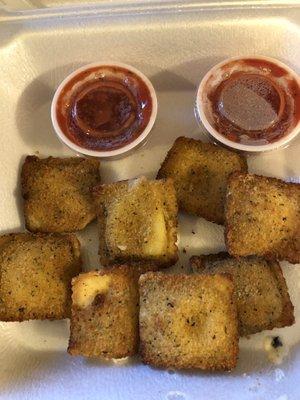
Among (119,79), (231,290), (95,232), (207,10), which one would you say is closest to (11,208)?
(95,232)

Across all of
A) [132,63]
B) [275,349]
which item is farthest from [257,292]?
[132,63]

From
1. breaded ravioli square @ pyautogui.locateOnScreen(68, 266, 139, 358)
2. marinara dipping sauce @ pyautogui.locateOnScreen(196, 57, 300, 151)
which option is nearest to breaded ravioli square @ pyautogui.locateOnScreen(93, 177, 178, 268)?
breaded ravioli square @ pyautogui.locateOnScreen(68, 266, 139, 358)

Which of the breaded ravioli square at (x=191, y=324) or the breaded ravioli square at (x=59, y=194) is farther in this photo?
the breaded ravioli square at (x=59, y=194)

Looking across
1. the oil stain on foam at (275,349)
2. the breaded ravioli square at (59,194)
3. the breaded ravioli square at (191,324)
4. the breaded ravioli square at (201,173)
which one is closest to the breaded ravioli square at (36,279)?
the breaded ravioli square at (59,194)

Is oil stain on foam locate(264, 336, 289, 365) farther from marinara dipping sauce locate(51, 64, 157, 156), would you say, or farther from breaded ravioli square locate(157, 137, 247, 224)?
marinara dipping sauce locate(51, 64, 157, 156)

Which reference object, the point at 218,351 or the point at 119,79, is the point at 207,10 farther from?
the point at 218,351

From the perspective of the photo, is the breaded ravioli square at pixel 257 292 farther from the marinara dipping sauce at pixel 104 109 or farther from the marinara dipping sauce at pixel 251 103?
the marinara dipping sauce at pixel 104 109
